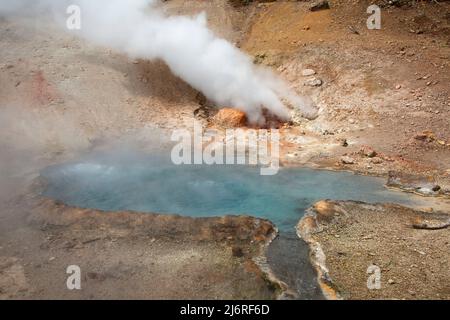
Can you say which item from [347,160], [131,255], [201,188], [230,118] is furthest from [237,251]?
[230,118]

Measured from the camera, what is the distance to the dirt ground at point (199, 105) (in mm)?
5340

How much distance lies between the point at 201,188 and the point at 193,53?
6.64 metres

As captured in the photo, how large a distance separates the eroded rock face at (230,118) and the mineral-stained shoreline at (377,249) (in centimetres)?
464

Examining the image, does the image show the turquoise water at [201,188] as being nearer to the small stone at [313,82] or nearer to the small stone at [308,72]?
the small stone at [313,82]

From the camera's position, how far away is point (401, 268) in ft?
18.2

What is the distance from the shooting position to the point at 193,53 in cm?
1323

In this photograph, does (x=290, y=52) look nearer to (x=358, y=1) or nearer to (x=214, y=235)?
(x=358, y=1)

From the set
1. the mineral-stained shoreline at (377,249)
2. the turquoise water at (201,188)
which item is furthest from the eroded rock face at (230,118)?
the mineral-stained shoreline at (377,249)
